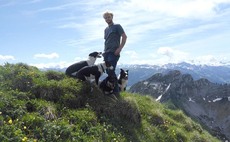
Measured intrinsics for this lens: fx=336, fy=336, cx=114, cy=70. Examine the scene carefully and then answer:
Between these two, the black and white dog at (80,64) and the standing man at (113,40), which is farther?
the black and white dog at (80,64)

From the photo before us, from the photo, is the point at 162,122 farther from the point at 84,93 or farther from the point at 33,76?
the point at 33,76

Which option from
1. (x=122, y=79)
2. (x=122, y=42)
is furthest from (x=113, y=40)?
(x=122, y=79)

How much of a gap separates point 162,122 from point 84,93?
15.5 feet

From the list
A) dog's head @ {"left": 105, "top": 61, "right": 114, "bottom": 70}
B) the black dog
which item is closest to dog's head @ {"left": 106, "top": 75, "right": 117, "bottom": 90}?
the black dog

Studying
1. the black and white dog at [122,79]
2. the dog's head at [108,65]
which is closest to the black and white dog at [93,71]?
the dog's head at [108,65]

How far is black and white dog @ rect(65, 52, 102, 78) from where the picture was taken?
1684 centimetres

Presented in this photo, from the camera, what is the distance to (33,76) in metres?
15.2

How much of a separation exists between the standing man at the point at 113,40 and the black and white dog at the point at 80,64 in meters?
0.68

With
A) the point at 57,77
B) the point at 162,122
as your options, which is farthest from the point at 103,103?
the point at 162,122

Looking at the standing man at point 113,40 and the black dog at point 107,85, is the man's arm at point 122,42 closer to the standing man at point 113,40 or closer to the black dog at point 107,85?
the standing man at point 113,40

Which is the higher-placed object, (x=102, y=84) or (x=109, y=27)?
(x=109, y=27)

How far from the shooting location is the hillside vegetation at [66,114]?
445 inches

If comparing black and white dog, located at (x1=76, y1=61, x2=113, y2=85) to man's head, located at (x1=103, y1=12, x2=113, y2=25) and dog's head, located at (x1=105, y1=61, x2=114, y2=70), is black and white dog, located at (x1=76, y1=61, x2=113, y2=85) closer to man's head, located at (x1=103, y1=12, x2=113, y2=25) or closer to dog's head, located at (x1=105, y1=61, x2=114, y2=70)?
dog's head, located at (x1=105, y1=61, x2=114, y2=70)

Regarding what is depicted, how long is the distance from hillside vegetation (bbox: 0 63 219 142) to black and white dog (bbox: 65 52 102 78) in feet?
1.60
